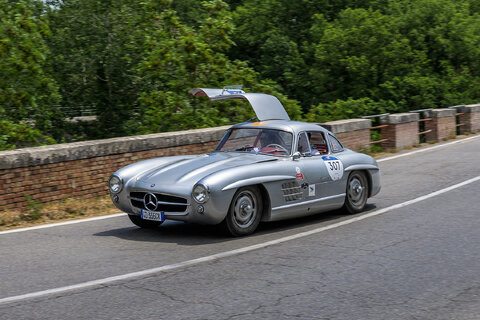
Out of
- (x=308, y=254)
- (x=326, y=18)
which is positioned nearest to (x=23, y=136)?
(x=308, y=254)

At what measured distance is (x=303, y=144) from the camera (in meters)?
9.66

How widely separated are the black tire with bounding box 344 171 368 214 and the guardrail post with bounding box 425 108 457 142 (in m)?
12.9

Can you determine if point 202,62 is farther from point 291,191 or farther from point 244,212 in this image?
point 244,212

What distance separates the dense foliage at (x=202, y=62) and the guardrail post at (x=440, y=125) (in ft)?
10.5

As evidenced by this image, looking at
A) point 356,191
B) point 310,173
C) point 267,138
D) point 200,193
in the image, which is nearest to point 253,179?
point 200,193

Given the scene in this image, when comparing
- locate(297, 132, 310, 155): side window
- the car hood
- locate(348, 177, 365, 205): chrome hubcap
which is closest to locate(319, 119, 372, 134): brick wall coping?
locate(348, 177, 365, 205): chrome hubcap

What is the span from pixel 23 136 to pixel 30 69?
304cm

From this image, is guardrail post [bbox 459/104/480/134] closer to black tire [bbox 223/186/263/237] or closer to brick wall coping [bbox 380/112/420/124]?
brick wall coping [bbox 380/112/420/124]

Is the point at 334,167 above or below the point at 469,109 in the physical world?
below

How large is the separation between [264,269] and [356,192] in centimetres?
391

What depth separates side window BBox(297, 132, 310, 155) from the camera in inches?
377

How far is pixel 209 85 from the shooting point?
20.6 meters

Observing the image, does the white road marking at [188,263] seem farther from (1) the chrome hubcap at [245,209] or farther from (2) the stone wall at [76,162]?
(2) the stone wall at [76,162]

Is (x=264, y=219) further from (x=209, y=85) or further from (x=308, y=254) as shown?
(x=209, y=85)
